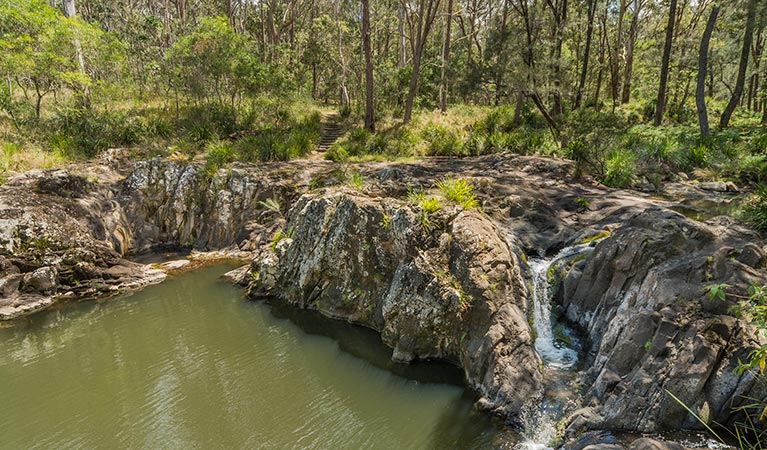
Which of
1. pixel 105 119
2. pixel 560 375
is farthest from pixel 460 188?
pixel 105 119

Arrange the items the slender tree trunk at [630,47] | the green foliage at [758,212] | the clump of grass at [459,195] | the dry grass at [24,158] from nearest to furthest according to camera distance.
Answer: the green foliage at [758,212], the clump of grass at [459,195], the dry grass at [24,158], the slender tree trunk at [630,47]

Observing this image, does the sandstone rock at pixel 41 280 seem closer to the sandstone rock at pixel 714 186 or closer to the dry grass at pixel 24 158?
the dry grass at pixel 24 158

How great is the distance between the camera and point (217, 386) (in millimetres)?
7977

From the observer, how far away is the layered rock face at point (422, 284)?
7.44 m

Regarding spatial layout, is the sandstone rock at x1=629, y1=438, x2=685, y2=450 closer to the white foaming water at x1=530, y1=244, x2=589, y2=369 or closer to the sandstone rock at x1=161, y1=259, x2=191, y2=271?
the white foaming water at x1=530, y1=244, x2=589, y2=369

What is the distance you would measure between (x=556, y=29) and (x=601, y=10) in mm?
11067

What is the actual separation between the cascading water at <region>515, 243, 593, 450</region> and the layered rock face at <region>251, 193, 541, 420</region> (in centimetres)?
29

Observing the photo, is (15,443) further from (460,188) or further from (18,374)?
(460,188)

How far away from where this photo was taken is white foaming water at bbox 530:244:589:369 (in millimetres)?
7681

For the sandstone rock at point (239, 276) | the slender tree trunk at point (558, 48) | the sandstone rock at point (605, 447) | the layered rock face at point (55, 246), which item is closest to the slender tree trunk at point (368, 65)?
the slender tree trunk at point (558, 48)

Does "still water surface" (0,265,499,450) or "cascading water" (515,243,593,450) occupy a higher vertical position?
"cascading water" (515,243,593,450)

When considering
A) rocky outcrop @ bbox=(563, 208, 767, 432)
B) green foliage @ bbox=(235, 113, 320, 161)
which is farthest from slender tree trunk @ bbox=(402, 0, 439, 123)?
rocky outcrop @ bbox=(563, 208, 767, 432)

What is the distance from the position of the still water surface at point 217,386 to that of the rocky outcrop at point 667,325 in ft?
6.78

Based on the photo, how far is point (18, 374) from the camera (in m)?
8.58
